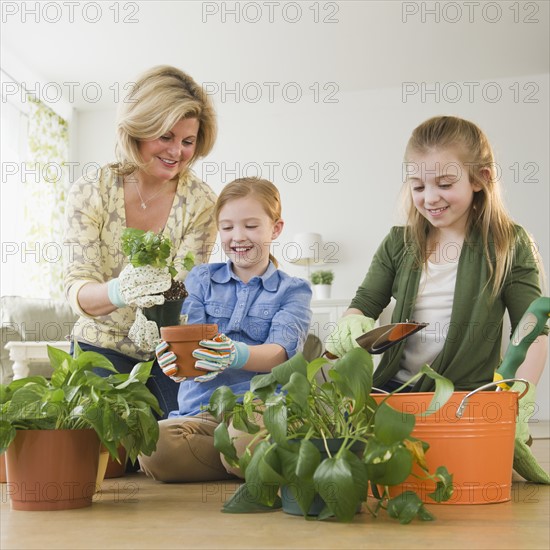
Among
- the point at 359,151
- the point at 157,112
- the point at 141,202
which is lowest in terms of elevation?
the point at 141,202

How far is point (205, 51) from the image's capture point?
5309mm

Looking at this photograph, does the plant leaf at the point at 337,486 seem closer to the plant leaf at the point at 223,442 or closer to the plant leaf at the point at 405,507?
the plant leaf at the point at 405,507

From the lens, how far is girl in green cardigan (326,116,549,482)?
1.78m

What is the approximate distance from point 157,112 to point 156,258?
0.52 metres

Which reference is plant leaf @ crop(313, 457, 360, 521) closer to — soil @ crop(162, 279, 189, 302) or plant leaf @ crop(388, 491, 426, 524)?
plant leaf @ crop(388, 491, 426, 524)

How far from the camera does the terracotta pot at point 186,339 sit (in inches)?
60.1

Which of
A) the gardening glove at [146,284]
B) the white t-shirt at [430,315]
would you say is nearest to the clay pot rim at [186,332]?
the gardening glove at [146,284]

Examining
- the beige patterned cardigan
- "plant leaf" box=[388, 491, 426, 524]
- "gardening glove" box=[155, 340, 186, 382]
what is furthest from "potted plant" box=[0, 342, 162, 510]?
the beige patterned cardigan

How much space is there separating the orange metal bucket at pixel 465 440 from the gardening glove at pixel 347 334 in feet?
1.00

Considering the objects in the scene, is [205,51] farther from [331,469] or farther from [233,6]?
[331,469]

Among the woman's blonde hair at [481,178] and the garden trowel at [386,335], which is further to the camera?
the woman's blonde hair at [481,178]

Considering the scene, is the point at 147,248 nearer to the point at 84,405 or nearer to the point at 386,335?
the point at 84,405

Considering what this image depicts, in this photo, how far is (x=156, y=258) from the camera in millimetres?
1645

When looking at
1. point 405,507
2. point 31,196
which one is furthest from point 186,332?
point 31,196
